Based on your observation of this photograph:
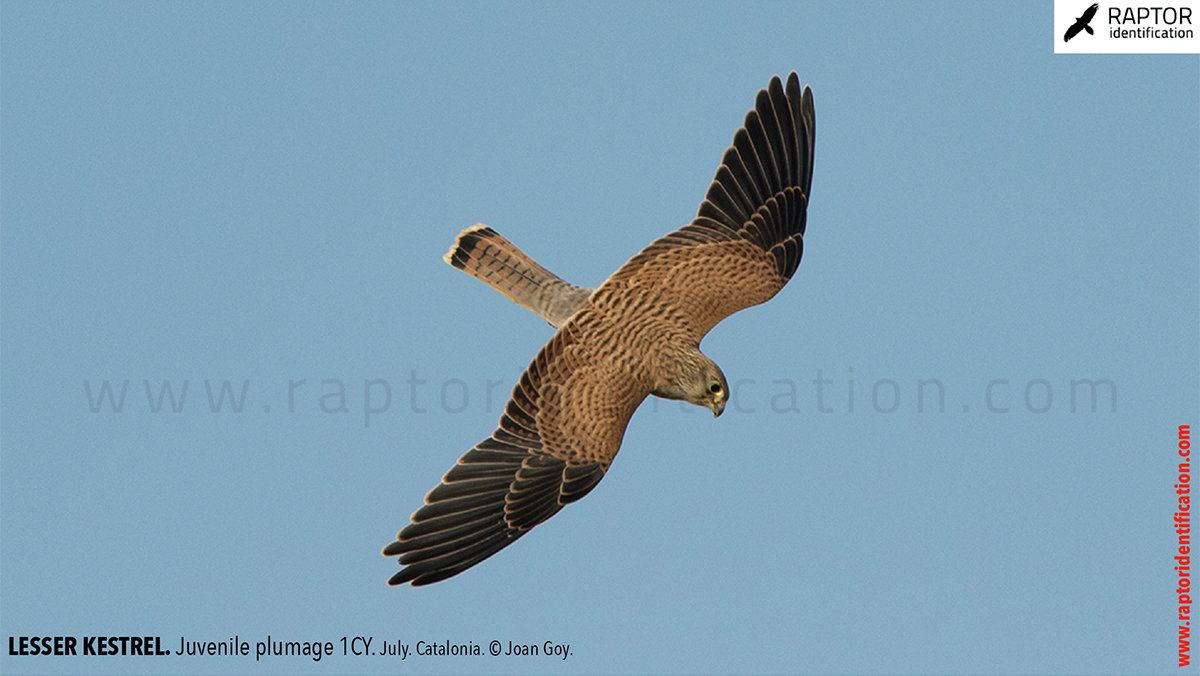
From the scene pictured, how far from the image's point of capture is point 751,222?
7086 millimetres

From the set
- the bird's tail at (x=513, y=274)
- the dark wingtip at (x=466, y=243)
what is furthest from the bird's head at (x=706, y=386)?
the dark wingtip at (x=466, y=243)

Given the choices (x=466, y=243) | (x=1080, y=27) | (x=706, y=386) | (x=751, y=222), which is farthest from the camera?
(x=466, y=243)

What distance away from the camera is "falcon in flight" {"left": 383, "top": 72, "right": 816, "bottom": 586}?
618 centimetres

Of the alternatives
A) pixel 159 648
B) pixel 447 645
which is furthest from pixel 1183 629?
pixel 159 648

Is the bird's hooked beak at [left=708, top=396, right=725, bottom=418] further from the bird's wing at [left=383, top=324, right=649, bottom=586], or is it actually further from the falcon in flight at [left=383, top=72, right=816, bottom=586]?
the bird's wing at [left=383, top=324, right=649, bottom=586]

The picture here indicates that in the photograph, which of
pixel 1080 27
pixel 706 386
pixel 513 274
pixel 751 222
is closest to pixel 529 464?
pixel 706 386

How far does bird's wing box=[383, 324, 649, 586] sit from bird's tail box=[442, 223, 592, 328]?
41 centimetres

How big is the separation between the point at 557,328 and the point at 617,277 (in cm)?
49

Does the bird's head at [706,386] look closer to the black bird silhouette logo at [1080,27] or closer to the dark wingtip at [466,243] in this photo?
the dark wingtip at [466,243]

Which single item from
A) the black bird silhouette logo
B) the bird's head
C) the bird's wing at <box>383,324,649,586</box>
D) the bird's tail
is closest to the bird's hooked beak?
the bird's head

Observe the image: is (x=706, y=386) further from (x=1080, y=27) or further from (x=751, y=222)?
(x=1080, y=27)

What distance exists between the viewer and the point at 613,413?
6383 millimetres

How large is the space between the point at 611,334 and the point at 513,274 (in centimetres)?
94

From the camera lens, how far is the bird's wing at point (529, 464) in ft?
20.1
